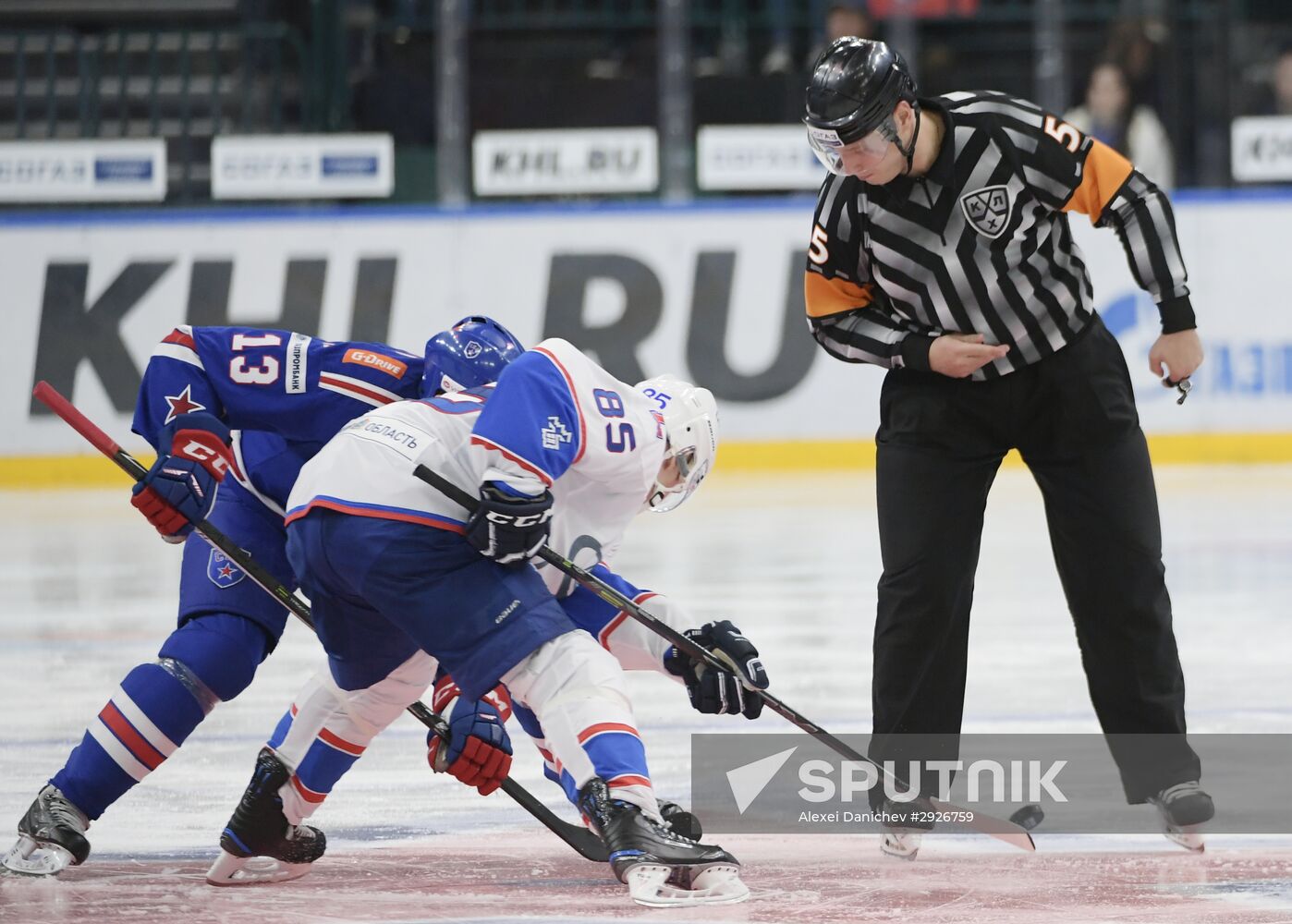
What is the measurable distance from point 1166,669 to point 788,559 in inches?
143

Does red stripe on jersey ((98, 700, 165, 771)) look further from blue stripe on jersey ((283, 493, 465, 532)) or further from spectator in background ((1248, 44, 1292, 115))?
spectator in background ((1248, 44, 1292, 115))

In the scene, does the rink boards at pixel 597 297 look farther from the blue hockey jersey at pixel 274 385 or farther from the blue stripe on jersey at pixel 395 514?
the blue stripe on jersey at pixel 395 514

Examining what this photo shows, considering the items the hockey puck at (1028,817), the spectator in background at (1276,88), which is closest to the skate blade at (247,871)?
the hockey puck at (1028,817)

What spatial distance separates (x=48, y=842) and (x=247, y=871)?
1.10ft

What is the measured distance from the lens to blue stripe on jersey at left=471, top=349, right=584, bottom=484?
10.1 feet

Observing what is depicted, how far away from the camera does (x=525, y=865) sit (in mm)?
3525

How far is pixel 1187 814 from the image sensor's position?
3.54m

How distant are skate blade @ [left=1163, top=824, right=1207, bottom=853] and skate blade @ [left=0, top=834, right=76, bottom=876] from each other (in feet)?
6.24

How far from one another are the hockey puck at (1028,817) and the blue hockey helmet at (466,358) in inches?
48.9

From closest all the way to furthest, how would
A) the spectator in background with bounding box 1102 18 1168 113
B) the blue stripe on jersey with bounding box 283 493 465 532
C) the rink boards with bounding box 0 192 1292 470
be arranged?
the blue stripe on jersey with bounding box 283 493 465 532, the rink boards with bounding box 0 192 1292 470, the spectator in background with bounding box 1102 18 1168 113

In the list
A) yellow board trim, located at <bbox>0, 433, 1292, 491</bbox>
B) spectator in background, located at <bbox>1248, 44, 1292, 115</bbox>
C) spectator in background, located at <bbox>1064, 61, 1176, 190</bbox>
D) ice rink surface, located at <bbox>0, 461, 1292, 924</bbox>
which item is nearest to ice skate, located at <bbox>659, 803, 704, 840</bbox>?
ice rink surface, located at <bbox>0, 461, 1292, 924</bbox>

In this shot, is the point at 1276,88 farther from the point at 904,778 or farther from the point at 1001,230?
the point at 904,778

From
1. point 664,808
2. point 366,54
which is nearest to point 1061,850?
point 664,808

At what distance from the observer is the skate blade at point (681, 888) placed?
9.88ft
